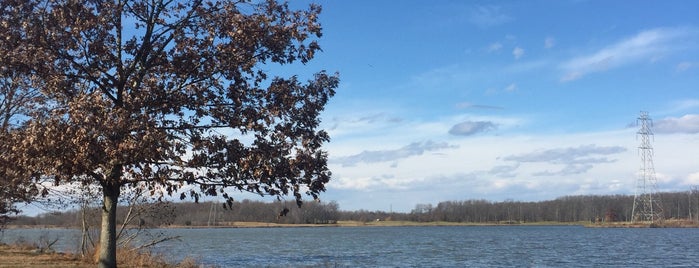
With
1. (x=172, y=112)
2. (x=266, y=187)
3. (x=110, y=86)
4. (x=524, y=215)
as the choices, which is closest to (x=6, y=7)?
(x=110, y=86)

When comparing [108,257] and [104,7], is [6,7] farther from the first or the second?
[108,257]

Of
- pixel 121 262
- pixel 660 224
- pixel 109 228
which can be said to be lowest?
pixel 660 224

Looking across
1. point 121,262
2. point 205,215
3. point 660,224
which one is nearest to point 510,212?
point 660,224

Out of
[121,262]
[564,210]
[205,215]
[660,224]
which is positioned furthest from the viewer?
[564,210]

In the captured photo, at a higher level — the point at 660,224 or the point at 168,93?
the point at 168,93

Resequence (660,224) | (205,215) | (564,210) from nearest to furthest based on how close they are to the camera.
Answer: (660,224) < (205,215) < (564,210)

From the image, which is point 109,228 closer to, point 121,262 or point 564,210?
point 121,262

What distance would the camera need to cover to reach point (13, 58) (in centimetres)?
930

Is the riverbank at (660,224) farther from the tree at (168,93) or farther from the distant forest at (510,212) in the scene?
the tree at (168,93)

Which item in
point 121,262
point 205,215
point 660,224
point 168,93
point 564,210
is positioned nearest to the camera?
point 168,93

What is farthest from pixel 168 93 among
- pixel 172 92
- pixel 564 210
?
pixel 564 210

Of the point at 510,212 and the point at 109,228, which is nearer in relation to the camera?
the point at 109,228

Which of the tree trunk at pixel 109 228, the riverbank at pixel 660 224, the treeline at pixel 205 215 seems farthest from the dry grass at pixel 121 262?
the riverbank at pixel 660 224

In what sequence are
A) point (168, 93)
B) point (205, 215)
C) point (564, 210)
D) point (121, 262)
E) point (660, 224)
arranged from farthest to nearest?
point (564, 210) < point (205, 215) < point (660, 224) < point (121, 262) < point (168, 93)
